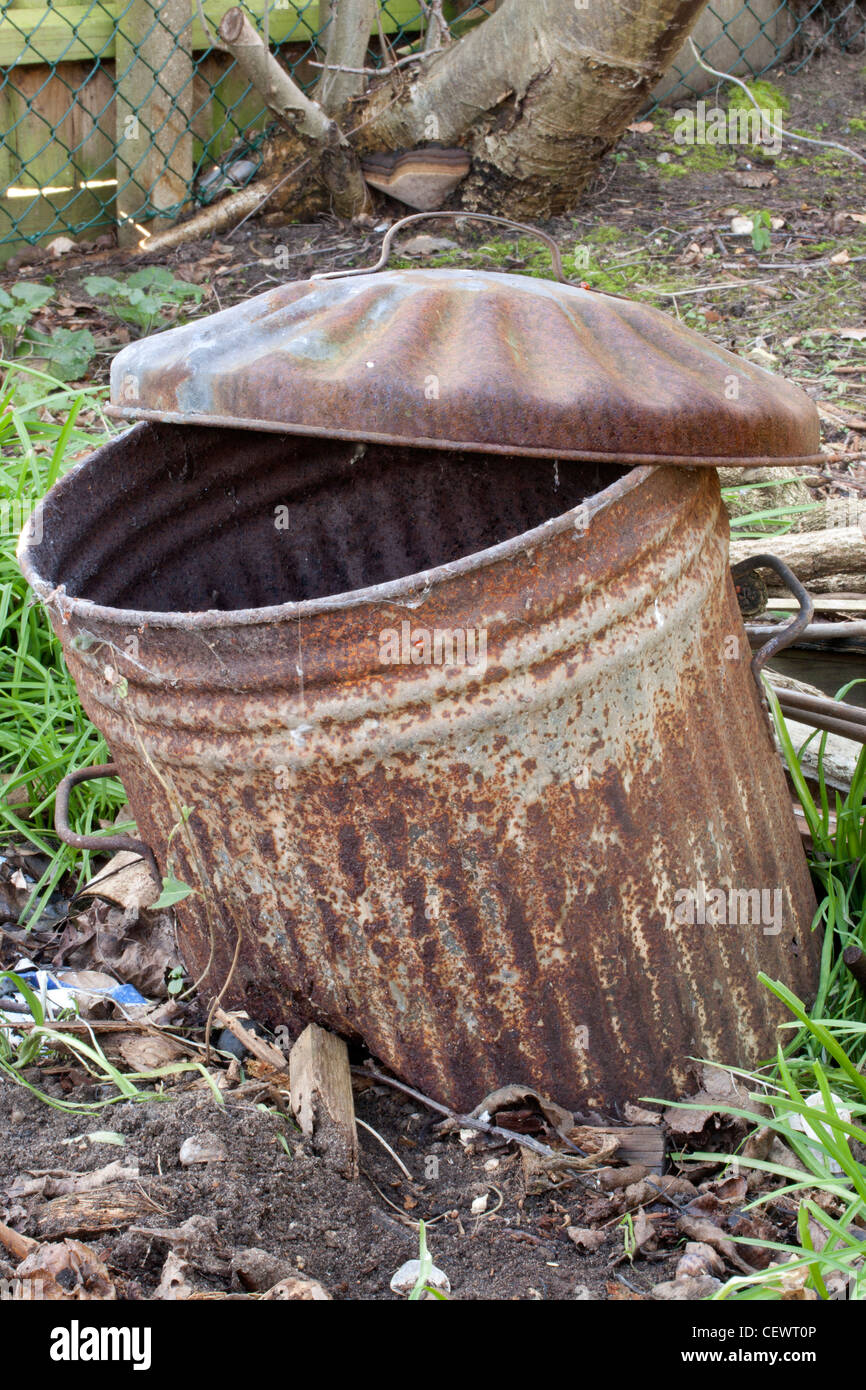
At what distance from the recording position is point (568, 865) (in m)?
1.56

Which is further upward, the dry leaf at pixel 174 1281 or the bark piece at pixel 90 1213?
the dry leaf at pixel 174 1281

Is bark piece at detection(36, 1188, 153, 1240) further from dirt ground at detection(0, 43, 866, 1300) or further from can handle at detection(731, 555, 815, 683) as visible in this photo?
can handle at detection(731, 555, 815, 683)

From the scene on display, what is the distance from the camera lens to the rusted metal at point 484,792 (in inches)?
56.4

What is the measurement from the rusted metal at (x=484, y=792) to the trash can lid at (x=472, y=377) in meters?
0.10

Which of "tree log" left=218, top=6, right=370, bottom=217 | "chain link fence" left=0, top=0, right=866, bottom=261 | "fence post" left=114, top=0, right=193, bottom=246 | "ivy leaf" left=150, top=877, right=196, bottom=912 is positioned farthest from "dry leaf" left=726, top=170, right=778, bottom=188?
"ivy leaf" left=150, top=877, right=196, bottom=912

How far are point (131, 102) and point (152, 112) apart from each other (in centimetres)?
9

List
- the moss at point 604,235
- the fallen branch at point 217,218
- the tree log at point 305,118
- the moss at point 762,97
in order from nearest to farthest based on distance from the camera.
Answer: the tree log at point 305,118, the moss at point 604,235, the fallen branch at point 217,218, the moss at point 762,97

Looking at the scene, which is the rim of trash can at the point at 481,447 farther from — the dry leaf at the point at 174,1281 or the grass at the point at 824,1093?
the dry leaf at the point at 174,1281

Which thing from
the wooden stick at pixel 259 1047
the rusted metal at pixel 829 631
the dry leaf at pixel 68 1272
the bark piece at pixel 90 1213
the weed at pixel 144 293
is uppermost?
the weed at pixel 144 293

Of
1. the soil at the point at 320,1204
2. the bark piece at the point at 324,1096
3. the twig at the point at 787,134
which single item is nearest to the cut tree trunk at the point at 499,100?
the twig at the point at 787,134

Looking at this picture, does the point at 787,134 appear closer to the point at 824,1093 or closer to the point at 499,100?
the point at 499,100

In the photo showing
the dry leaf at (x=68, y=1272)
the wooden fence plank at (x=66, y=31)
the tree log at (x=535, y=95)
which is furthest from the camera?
the wooden fence plank at (x=66, y=31)

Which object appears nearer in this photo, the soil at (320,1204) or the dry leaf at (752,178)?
the soil at (320,1204)

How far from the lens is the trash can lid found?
1382 millimetres
